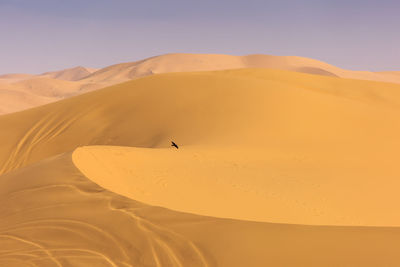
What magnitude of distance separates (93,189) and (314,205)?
3.44 metres

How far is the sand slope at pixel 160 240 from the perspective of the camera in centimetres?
358

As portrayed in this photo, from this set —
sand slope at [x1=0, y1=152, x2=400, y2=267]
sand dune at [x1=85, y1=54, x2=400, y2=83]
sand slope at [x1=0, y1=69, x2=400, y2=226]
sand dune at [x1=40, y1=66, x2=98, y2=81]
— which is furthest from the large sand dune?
sand slope at [x1=0, y1=152, x2=400, y2=267]

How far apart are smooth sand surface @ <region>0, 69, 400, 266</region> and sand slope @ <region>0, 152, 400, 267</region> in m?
0.01

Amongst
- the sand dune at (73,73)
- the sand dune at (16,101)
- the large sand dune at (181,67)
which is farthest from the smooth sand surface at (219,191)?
the sand dune at (73,73)

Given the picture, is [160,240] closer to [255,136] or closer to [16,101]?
[255,136]

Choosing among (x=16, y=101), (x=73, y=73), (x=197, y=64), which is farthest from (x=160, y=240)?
(x=73, y=73)

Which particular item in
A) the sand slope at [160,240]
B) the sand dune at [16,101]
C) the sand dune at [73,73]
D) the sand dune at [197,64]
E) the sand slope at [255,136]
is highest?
the sand slope at [160,240]

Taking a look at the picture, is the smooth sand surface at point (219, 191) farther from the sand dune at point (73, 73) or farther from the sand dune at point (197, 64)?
the sand dune at point (73, 73)

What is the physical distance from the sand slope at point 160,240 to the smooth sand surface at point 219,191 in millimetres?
14

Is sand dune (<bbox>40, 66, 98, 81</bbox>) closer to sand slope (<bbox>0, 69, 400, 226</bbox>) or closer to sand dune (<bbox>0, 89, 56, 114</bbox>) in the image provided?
sand dune (<bbox>0, 89, 56, 114</bbox>)

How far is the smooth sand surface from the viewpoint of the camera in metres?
3.78

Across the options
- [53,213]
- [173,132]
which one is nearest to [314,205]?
[53,213]

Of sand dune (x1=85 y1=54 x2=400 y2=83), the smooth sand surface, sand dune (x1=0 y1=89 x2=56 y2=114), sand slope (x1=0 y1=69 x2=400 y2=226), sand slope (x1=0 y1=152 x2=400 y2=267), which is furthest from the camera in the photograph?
sand dune (x1=85 y1=54 x2=400 y2=83)

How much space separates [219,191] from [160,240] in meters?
2.27
